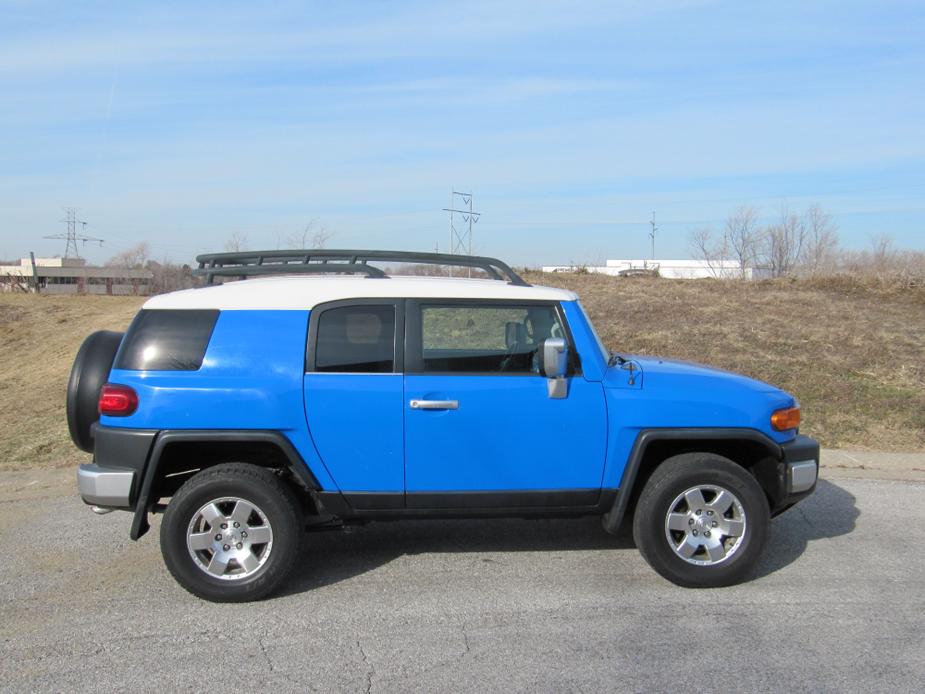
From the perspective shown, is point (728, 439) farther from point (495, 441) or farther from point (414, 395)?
point (414, 395)

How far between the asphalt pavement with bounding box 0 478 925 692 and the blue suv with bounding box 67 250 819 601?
0.35 metres

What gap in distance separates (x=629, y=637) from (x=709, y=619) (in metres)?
0.54

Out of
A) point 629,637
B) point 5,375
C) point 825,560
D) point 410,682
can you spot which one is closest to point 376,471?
point 410,682

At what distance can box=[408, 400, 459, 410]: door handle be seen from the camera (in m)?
4.77

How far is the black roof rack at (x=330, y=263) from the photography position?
17.4 feet

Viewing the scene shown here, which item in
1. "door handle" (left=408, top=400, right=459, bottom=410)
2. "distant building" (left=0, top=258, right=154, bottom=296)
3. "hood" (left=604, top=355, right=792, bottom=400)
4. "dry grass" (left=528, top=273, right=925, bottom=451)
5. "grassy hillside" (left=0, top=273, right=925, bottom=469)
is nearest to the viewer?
"door handle" (left=408, top=400, right=459, bottom=410)

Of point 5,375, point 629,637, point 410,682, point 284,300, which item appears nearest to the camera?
point 410,682

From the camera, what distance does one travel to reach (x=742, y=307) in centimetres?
1534

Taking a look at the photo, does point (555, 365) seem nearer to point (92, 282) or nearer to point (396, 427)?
point (396, 427)

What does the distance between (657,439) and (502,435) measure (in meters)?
0.94

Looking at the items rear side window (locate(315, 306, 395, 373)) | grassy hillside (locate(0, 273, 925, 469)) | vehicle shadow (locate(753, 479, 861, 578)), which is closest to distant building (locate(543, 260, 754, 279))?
grassy hillside (locate(0, 273, 925, 469))

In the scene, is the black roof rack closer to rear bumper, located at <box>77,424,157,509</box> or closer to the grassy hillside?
rear bumper, located at <box>77,424,157,509</box>

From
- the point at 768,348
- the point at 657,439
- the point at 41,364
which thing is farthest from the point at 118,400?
the point at 41,364

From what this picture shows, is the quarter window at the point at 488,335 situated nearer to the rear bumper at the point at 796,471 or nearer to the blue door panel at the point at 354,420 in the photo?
the blue door panel at the point at 354,420
